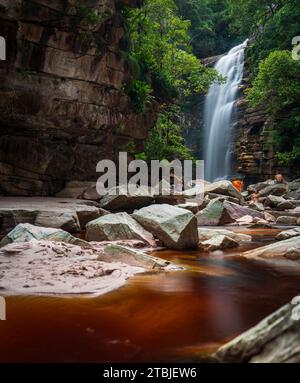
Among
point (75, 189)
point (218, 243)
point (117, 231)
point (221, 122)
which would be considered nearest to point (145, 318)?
point (117, 231)

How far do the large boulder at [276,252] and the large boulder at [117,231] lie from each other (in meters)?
1.69

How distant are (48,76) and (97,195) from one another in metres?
4.13

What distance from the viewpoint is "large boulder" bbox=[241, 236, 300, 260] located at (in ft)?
18.2

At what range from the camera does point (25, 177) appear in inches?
484

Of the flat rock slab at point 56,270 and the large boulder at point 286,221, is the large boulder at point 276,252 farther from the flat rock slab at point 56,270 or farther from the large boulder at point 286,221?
the large boulder at point 286,221

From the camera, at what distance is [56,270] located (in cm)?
401

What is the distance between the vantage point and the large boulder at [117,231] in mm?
6371

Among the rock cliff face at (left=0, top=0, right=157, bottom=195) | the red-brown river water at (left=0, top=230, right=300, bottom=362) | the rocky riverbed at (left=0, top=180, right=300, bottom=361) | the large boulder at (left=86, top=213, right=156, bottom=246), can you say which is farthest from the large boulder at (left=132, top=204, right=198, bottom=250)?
the rock cliff face at (left=0, top=0, right=157, bottom=195)

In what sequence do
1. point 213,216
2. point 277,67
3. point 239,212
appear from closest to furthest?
point 213,216, point 239,212, point 277,67

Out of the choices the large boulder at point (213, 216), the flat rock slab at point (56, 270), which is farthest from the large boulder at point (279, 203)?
the flat rock slab at point (56, 270)

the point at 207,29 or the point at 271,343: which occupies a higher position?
the point at 207,29

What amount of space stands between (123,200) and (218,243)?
506 centimetres

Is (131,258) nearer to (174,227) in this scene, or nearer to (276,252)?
(174,227)

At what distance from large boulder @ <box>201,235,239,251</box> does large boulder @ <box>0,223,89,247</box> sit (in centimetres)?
214
